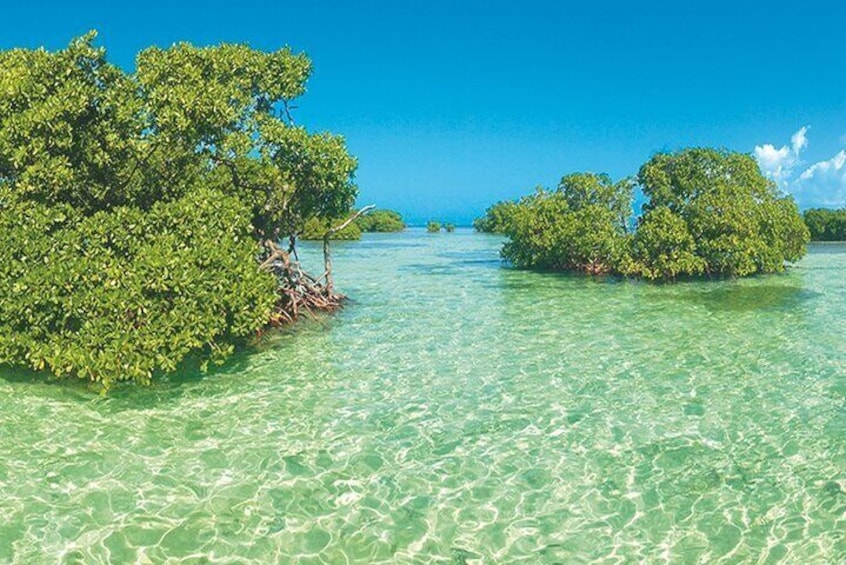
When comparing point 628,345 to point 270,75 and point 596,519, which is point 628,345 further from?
point 270,75

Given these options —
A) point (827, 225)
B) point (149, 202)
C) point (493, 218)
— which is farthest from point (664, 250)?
point (493, 218)

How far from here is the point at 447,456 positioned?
8914 millimetres

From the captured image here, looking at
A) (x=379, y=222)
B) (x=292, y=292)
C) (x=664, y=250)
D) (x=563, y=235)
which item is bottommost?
(x=292, y=292)

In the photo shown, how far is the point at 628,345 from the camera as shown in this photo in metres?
15.7

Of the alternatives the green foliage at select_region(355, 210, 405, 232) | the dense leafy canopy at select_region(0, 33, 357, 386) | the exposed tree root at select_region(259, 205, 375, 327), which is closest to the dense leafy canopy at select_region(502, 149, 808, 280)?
the exposed tree root at select_region(259, 205, 375, 327)

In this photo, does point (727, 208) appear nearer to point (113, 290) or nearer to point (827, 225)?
point (113, 290)

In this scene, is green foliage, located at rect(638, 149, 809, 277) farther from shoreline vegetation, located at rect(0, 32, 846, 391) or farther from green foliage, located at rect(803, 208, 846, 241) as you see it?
green foliage, located at rect(803, 208, 846, 241)

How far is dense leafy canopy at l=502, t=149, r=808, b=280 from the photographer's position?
2984 centimetres

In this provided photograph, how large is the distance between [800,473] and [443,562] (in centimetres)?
492

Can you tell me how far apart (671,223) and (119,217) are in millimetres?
24686

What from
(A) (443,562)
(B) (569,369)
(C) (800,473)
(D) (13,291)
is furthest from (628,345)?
(D) (13,291)

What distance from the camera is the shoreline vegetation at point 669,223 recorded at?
2984cm

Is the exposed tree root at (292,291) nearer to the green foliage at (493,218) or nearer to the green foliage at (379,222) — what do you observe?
the green foliage at (493,218)

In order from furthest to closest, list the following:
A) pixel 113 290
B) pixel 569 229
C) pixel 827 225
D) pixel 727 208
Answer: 1. pixel 827 225
2. pixel 569 229
3. pixel 727 208
4. pixel 113 290
